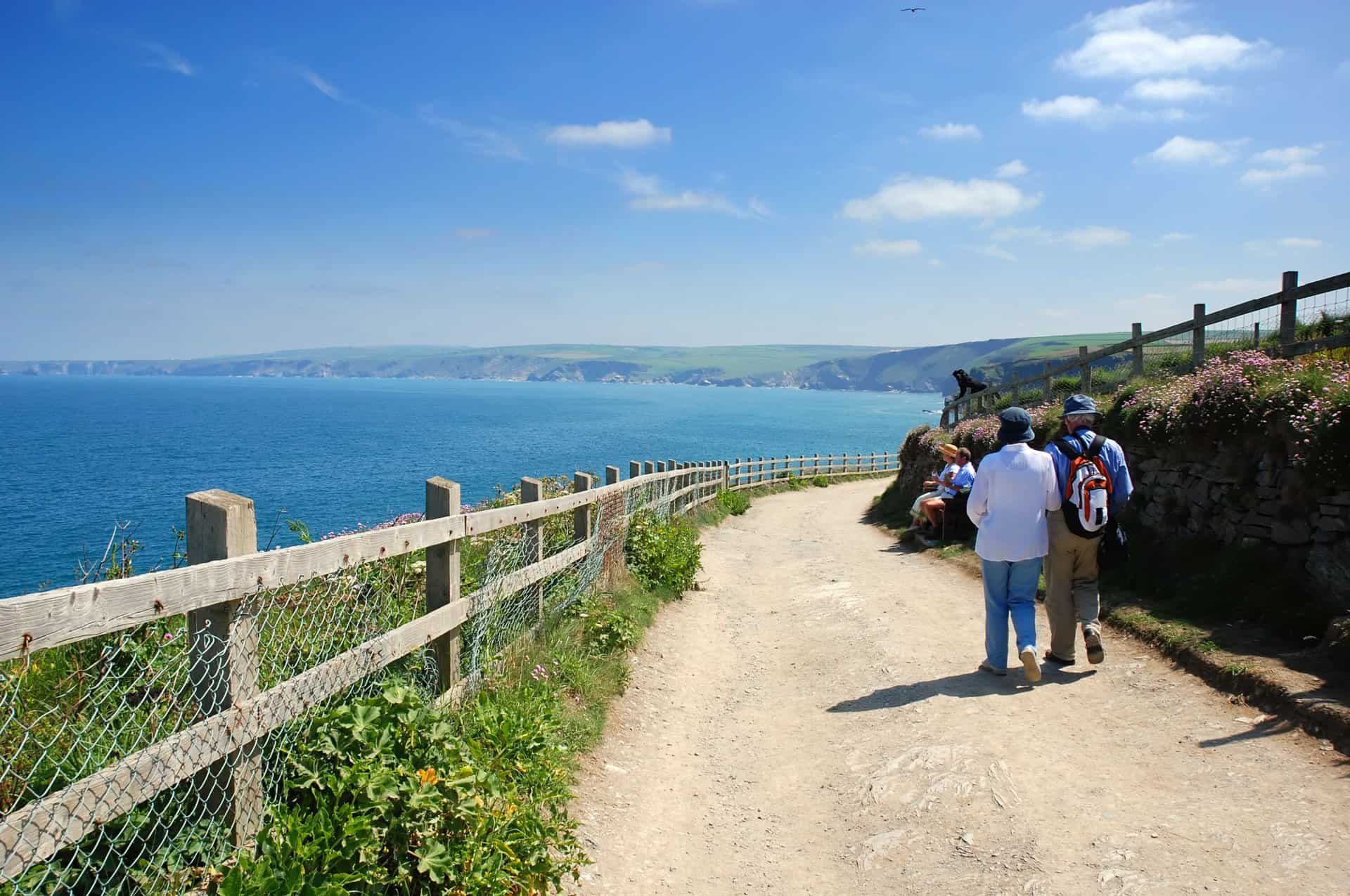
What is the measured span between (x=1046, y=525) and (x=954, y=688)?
1.38 metres

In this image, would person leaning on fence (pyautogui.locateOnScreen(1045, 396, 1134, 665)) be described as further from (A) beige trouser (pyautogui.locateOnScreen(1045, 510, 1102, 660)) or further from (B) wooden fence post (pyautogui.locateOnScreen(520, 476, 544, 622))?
(B) wooden fence post (pyautogui.locateOnScreen(520, 476, 544, 622))

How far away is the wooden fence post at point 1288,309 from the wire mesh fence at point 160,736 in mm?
8632

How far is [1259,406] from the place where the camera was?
7398 millimetres

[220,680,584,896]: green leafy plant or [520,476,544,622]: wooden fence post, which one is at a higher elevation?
[520,476,544,622]: wooden fence post

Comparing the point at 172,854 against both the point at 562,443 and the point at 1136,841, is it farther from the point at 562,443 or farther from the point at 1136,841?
the point at 562,443

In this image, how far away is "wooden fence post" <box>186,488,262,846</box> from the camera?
2.88 meters

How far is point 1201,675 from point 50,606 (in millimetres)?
6625

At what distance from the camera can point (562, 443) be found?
71000 millimetres

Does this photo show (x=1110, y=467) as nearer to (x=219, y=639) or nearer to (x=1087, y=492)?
(x=1087, y=492)

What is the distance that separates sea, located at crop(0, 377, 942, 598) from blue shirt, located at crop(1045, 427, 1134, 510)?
5.97 m

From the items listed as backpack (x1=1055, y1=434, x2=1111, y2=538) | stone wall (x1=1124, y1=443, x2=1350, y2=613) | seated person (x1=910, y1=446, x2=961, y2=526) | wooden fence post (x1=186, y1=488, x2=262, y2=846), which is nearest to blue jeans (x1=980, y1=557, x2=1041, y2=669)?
backpack (x1=1055, y1=434, x2=1111, y2=538)

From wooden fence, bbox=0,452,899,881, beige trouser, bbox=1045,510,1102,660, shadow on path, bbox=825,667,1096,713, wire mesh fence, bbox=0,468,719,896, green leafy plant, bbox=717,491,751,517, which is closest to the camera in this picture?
wooden fence, bbox=0,452,899,881

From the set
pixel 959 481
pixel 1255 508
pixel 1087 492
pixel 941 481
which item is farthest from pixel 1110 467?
pixel 941 481

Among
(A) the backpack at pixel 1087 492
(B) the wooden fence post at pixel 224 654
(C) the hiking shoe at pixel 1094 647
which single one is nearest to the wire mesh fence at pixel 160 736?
(B) the wooden fence post at pixel 224 654
